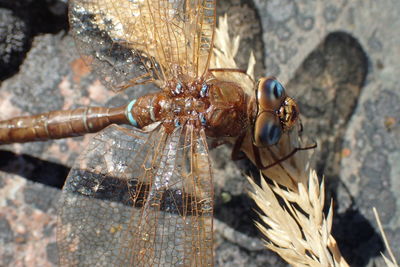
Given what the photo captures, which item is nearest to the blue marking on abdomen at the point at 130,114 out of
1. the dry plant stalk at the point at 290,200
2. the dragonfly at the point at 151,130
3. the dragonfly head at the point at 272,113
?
the dragonfly at the point at 151,130

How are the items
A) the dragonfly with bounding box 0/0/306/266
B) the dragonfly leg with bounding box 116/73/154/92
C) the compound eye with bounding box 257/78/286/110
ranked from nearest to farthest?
the dragonfly with bounding box 0/0/306/266 < the compound eye with bounding box 257/78/286/110 < the dragonfly leg with bounding box 116/73/154/92

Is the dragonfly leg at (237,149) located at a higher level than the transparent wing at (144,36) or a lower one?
lower

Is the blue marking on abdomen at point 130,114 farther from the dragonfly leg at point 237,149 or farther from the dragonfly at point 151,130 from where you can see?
the dragonfly leg at point 237,149

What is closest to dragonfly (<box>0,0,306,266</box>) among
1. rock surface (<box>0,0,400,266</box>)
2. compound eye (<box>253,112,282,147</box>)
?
compound eye (<box>253,112,282,147</box>)

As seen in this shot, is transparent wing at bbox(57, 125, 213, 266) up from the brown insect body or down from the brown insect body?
down

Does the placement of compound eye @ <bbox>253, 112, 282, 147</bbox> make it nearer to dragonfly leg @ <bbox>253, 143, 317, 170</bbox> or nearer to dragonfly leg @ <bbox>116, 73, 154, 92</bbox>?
dragonfly leg @ <bbox>253, 143, 317, 170</bbox>

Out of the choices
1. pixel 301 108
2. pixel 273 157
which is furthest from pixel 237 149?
pixel 301 108

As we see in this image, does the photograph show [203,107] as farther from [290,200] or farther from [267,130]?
[290,200]
